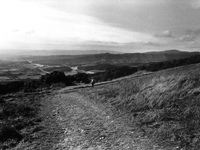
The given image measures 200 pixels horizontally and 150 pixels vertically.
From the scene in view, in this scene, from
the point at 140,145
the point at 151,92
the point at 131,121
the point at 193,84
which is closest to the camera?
the point at 140,145

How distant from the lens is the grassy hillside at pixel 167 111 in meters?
9.38

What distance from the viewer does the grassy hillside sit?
30.8 ft

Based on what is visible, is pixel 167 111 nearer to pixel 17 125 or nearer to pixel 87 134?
pixel 87 134

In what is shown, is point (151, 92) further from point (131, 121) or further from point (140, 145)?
point (140, 145)

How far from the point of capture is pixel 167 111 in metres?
12.6

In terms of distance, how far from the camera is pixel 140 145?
9.34 metres

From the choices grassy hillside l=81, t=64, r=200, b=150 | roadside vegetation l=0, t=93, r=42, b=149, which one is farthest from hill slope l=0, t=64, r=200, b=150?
roadside vegetation l=0, t=93, r=42, b=149

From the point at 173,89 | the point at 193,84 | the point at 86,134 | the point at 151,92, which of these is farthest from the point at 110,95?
the point at 86,134

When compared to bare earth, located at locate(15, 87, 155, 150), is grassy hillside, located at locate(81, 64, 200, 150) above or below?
above

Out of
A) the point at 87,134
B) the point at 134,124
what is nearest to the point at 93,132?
the point at 87,134

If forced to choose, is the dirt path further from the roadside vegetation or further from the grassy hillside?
the roadside vegetation

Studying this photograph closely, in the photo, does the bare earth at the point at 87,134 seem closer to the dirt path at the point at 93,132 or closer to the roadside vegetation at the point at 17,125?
the dirt path at the point at 93,132

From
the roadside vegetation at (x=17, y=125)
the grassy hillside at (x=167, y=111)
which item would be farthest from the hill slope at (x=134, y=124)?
the roadside vegetation at (x=17, y=125)

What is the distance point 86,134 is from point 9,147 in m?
4.21
